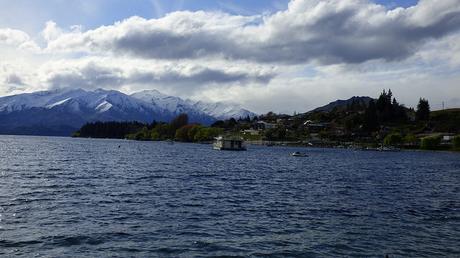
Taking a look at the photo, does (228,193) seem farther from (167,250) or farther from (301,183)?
(167,250)

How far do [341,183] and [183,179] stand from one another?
87.0 ft

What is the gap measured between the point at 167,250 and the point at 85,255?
5125 mm

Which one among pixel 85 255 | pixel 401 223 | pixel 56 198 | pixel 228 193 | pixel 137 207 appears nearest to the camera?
pixel 85 255

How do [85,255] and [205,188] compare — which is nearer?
[85,255]

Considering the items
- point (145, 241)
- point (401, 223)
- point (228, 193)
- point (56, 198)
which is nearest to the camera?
point (145, 241)

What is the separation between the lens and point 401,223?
4212 centimetres

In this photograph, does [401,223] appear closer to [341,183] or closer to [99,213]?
[99,213]

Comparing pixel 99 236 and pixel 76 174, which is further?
pixel 76 174

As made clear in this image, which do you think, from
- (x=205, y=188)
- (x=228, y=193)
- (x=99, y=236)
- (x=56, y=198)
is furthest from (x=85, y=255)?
(x=205, y=188)

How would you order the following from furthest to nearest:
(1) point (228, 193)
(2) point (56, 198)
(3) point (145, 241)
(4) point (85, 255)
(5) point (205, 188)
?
1. (5) point (205, 188)
2. (1) point (228, 193)
3. (2) point (56, 198)
4. (3) point (145, 241)
5. (4) point (85, 255)

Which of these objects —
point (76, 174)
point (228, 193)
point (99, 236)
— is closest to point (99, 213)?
point (99, 236)

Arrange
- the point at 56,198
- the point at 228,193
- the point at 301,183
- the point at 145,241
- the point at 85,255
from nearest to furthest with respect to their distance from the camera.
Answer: the point at 85,255
the point at 145,241
the point at 56,198
the point at 228,193
the point at 301,183

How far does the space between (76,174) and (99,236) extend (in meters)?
49.5

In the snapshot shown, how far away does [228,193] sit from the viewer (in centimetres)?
5988
